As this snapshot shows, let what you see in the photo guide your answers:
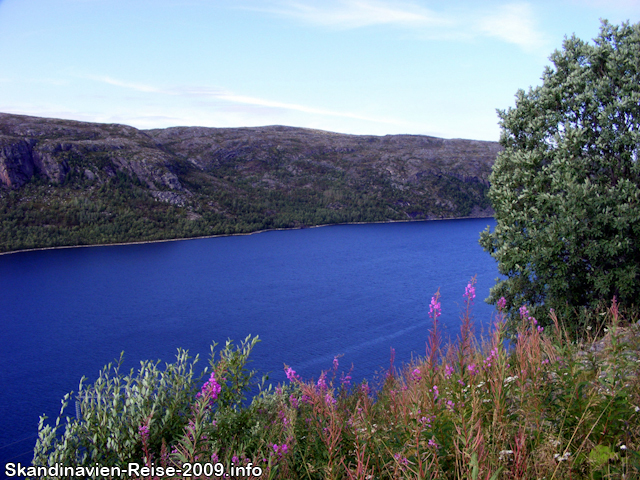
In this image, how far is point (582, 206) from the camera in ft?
38.9

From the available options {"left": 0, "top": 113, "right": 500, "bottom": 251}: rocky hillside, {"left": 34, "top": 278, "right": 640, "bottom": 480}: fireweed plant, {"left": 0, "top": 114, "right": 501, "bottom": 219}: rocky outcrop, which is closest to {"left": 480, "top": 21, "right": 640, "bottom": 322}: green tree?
{"left": 34, "top": 278, "right": 640, "bottom": 480}: fireweed plant

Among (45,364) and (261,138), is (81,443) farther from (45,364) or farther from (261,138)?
(261,138)

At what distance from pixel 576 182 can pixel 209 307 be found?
36.1 meters

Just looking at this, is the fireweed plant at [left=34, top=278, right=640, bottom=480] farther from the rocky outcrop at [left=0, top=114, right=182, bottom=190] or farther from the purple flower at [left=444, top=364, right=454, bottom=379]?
the rocky outcrop at [left=0, top=114, right=182, bottom=190]

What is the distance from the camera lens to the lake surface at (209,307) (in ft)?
92.4

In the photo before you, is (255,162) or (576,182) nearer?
(576,182)

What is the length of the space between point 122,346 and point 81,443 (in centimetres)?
2874

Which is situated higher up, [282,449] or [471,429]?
[471,429]

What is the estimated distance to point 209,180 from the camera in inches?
4820

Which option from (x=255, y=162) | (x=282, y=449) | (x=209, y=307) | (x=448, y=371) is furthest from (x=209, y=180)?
(x=282, y=449)

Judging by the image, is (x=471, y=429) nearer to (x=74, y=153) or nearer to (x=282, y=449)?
(x=282, y=449)

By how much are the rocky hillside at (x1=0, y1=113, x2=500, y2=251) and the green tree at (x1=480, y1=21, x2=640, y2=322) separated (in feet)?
257

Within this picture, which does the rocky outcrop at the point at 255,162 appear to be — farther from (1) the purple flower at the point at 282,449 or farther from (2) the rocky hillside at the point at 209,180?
(1) the purple flower at the point at 282,449

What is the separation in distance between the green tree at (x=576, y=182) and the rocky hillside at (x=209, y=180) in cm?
7837
